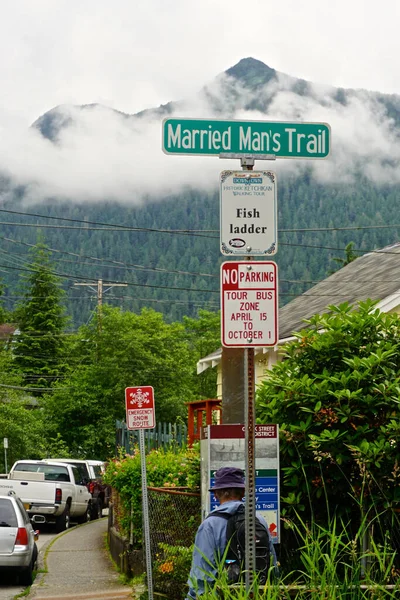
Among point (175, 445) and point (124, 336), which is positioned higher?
point (124, 336)

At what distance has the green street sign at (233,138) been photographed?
6.98m

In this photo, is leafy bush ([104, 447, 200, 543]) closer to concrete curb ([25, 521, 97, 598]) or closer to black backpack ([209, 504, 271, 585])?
concrete curb ([25, 521, 97, 598])

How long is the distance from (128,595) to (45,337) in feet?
269

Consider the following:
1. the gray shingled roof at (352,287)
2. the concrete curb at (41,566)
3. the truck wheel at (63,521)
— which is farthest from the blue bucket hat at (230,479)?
the truck wheel at (63,521)

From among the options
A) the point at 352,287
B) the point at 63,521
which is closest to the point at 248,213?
the point at 352,287

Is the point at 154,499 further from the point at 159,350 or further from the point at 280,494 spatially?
the point at 159,350

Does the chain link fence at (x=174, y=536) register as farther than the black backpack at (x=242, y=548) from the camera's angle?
Yes

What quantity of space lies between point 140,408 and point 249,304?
8.45 meters

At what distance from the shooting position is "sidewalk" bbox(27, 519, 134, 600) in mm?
13825

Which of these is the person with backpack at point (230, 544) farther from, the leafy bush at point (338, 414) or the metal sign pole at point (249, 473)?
the leafy bush at point (338, 414)

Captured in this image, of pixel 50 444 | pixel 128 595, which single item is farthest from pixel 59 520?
pixel 50 444

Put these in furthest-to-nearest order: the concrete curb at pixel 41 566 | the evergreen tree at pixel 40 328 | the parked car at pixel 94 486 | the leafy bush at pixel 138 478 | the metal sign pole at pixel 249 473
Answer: the evergreen tree at pixel 40 328 → the parked car at pixel 94 486 → the concrete curb at pixel 41 566 → the leafy bush at pixel 138 478 → the metal sign pole at pixel 249 473

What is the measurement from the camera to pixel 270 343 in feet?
18.9

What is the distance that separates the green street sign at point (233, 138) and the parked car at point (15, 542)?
32.2ft
